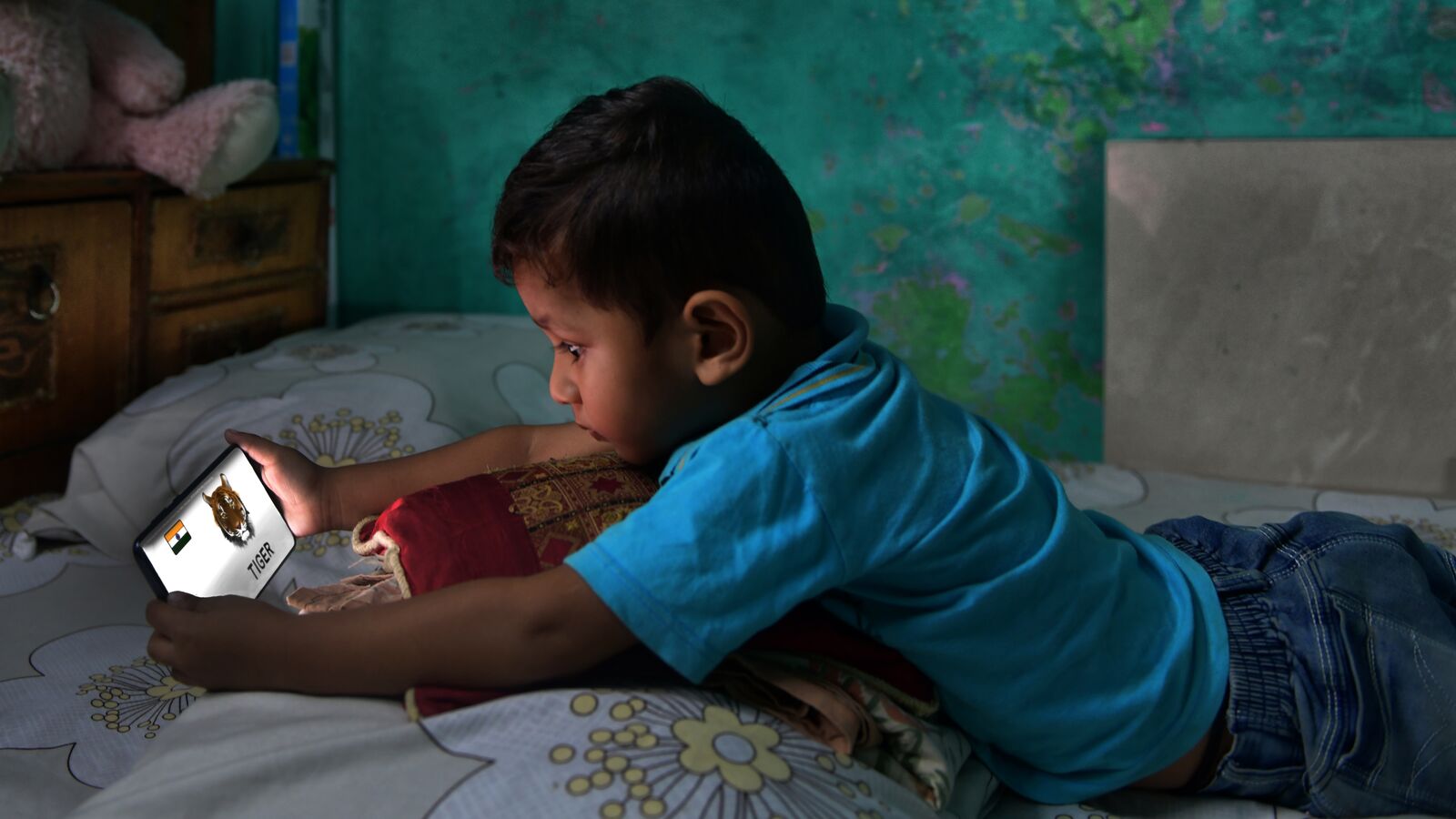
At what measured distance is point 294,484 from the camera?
99cm

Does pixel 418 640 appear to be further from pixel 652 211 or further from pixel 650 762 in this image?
pixel 652 211

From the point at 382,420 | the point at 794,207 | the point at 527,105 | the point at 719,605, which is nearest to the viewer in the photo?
the point at 719,605

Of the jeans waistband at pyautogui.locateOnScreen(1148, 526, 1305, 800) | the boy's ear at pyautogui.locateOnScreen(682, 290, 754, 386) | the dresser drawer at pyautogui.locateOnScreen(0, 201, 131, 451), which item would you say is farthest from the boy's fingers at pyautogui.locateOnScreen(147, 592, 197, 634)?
the dresser drawer at pyautogui.locateOnScreen(0, 201, 131, 451)

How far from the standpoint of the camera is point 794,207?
0.84 m

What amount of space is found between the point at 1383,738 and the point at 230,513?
878 mm

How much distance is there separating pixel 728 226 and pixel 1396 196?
1.21 metres

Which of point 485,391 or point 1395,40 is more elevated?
point 1395,40

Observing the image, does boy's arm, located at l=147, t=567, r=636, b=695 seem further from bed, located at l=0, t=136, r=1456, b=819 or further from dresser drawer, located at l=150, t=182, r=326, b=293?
dresser drawer, located at l=150, t=182, r=326, b=293

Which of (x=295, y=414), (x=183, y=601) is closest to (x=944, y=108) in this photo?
(x=295, y=414)

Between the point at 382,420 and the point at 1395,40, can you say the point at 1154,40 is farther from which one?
the point at 382,420

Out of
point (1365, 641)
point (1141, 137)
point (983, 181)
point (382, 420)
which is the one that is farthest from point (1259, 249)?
point (382, 420)

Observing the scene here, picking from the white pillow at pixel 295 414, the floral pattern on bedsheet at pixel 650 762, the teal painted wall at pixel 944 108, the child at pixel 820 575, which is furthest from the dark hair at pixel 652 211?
the teal painted wall at pixel 944 108

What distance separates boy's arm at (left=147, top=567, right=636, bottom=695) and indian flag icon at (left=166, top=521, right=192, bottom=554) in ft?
0.43

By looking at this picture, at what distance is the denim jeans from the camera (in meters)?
0.84
